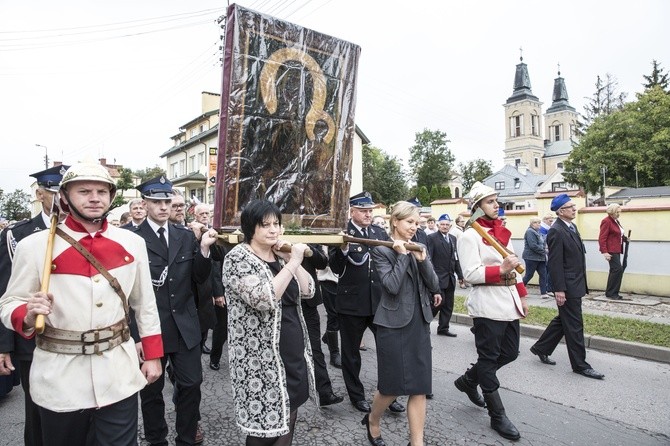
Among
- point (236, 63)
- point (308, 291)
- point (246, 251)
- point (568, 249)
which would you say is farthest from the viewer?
point (568, 249)

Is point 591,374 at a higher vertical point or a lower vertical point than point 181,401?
lower

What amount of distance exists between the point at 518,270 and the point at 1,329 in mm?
3963

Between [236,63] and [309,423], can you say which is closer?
[236,63]

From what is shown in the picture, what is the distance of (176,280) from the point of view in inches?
145

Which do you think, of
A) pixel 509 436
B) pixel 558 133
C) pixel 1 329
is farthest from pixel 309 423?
pixel 558 133

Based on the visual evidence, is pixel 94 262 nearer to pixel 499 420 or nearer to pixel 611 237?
pixel 499 420

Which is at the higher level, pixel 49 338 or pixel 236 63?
pixel 236 63

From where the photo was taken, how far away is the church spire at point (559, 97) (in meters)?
102

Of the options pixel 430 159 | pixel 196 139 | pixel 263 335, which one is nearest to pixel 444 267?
pixel 263 335

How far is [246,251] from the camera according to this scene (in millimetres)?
2777

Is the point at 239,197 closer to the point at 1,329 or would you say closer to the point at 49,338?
the point at 49,338

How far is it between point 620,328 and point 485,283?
14.8 feet

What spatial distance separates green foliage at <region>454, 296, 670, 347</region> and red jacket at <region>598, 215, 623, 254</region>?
2.67m

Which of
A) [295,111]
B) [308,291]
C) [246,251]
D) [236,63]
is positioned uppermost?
[236,63]
